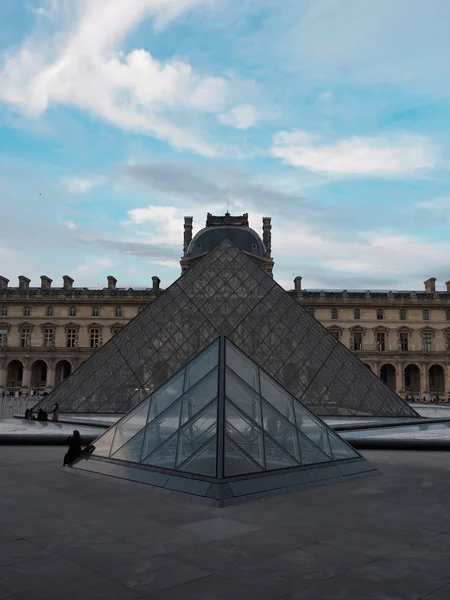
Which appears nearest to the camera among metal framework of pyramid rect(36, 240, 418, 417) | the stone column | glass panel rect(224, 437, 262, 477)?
glass panel rect(224, 437, 262, 477)

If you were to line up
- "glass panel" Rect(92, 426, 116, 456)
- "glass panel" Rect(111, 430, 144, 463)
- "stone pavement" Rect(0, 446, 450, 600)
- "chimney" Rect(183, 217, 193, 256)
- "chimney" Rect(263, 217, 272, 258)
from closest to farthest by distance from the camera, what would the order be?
"stone pavement" Rect(0, 446, 450, 600)
"glass panel" Rect(111, 430, 144, 463)
"glass panel" Rect(92, 426, 116, 456)
"chimney" Rect(263, 217, 272, 258)
"chimney" Rect(183, 217, 193, 256)

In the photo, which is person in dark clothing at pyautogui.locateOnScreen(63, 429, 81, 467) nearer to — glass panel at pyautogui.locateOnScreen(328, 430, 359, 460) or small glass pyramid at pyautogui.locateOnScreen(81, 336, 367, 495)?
small glass pyramid at pyautogui.locateOnScreen(81, 336, 367, 495)

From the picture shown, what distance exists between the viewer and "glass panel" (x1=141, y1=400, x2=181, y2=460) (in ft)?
26.2

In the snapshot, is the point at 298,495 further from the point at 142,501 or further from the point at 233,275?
the point at 233,275

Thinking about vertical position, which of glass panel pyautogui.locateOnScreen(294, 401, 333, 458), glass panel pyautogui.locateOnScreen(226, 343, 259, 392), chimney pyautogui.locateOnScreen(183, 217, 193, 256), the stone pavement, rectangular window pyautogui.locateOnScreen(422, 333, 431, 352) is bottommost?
the stone pavement

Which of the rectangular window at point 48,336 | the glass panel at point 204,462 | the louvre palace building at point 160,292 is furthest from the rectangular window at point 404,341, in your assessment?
the glass panel at point 204,462

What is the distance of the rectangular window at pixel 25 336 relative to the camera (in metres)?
54.5

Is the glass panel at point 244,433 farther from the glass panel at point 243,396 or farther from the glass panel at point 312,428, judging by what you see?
the glass panel at point 312,428

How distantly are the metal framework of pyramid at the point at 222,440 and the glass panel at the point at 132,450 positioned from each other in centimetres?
2

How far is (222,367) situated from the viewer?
325 inches

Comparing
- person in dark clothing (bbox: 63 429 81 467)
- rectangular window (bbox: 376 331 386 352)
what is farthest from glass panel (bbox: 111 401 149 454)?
rectangular window (bbox: 376 331 386 352)

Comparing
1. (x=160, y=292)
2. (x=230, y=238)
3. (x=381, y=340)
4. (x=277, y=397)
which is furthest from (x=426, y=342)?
(x=277, y=397)

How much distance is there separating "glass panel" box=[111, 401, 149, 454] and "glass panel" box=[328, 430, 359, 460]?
313 centimetres

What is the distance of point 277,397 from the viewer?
8.78 m
